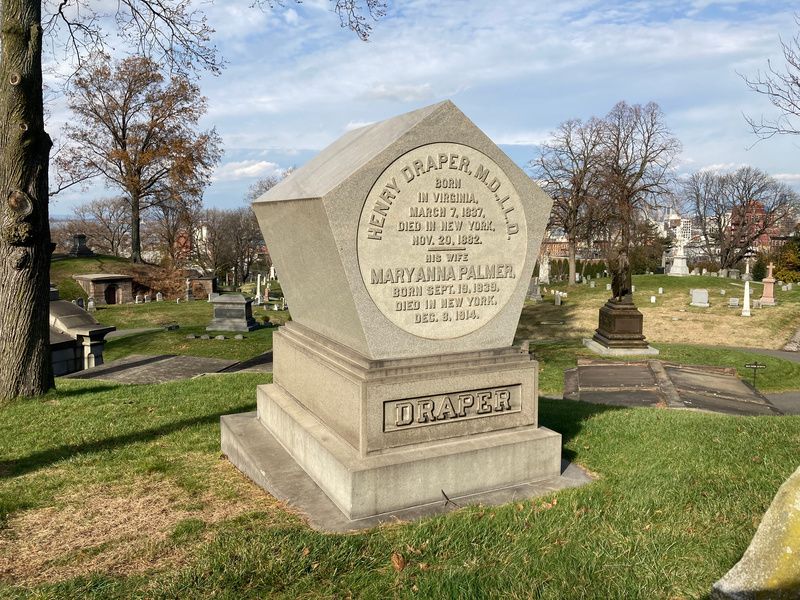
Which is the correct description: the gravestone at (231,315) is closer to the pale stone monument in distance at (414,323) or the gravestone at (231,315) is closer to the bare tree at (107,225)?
the pale stone monument in distance at (414,323)

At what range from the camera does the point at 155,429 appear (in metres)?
6.32

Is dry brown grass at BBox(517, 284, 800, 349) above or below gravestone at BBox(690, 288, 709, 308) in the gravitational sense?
below

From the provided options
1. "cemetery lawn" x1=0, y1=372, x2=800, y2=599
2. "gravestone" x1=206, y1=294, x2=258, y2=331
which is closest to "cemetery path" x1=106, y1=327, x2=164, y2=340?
"gravestone" x1=206, y1=294, x2=258, y2=331

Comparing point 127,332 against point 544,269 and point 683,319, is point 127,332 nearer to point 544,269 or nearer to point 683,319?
point 683,319

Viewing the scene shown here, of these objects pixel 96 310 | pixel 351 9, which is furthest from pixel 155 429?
pixel 96 310

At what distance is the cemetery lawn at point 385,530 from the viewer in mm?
2939

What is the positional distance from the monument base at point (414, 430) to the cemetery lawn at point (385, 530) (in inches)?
14.6

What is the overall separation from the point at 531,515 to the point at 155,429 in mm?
4423

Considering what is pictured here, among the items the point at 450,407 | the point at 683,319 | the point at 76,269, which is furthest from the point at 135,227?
the point at 450,407

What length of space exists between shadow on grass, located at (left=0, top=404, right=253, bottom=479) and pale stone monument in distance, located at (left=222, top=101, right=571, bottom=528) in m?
1.68

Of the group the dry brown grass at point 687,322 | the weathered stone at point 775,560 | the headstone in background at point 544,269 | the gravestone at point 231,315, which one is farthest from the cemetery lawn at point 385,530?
the headstone in background at point 544,269

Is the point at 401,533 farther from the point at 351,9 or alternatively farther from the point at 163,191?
the point at 163,191

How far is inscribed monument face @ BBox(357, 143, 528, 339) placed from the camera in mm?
4219

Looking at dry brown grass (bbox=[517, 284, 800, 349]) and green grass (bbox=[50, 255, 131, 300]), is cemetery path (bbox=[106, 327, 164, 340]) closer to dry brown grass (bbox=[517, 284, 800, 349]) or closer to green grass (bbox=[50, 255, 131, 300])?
green grass (bbox=[50, 255, 131, 300])
